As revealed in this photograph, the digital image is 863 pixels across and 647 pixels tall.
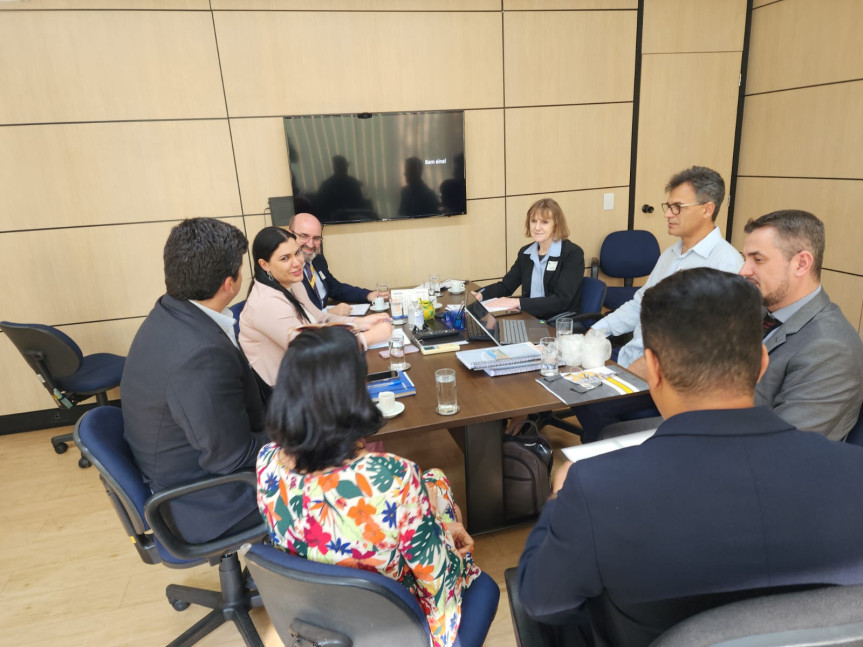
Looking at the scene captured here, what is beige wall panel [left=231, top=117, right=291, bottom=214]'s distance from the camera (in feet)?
12.1

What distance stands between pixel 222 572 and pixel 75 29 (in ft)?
11.5

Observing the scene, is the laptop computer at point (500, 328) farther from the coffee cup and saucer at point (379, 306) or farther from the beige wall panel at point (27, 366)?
the beige wall panel at point (27, 366)

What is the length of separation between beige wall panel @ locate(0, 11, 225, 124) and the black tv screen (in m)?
0.74

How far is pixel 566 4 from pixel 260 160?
8.70 ft

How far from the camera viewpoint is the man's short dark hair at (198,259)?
5.42 feet

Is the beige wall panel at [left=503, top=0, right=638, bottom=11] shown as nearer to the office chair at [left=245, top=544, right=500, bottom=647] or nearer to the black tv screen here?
the black tv screen

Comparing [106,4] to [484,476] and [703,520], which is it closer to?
[484,476]

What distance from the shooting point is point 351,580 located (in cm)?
92

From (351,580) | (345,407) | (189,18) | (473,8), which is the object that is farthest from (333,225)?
(351,580)

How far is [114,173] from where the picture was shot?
353cm

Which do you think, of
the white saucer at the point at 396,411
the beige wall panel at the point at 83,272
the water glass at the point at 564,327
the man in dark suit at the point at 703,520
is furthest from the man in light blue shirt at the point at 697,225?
the beige wall panel at the point at 83,272

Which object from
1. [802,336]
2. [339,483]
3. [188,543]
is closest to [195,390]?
[188,543]

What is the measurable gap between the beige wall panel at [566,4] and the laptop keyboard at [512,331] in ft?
8.61

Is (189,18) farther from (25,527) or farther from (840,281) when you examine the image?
(840,281)
